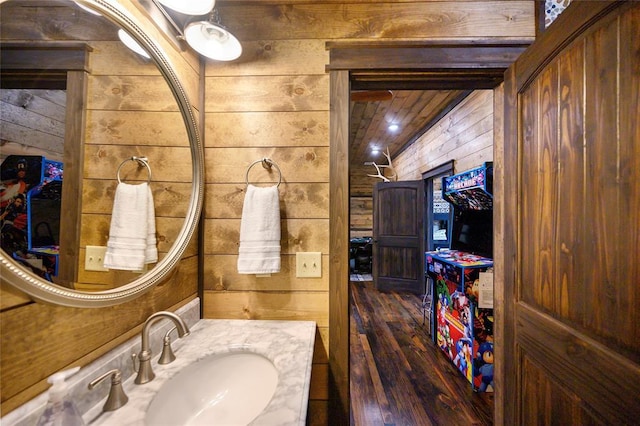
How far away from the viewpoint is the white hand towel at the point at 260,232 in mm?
1023

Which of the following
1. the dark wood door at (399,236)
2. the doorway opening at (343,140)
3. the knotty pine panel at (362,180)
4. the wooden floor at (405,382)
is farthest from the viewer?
the knotty pine panel at (362,180)

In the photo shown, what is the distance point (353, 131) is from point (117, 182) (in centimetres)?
363

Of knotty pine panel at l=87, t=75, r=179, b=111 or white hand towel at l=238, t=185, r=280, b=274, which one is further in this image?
white hand towel at l=238, t=185, r=280, b=274

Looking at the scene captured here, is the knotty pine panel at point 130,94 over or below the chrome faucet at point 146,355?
over

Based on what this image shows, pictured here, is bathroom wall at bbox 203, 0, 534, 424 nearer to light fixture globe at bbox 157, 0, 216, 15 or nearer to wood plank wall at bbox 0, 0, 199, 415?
wood plank wall at bbox 0, 0, 199, 415

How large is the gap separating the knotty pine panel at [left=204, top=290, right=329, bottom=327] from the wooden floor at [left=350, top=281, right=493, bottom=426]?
1.10 m

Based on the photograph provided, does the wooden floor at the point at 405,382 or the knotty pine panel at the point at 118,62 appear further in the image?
the wooden floor at the point at 405,382

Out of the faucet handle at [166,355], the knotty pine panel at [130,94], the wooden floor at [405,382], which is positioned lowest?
the wooden floor at [405,382]

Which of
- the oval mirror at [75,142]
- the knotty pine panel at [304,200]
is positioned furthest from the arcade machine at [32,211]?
the knotty pine panel at [304,200]

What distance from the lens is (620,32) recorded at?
2.17ft

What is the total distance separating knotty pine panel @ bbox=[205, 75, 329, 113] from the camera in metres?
1.16

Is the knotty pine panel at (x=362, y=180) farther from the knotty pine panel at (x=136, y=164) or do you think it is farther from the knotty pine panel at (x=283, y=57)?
the knotty pine panel at (x=136, y=164)

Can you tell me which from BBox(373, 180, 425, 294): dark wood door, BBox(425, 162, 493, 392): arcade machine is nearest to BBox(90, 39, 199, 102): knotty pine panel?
BBox(425, 162, 493, 392): arcade machine

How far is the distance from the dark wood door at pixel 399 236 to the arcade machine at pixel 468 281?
4.42ft
